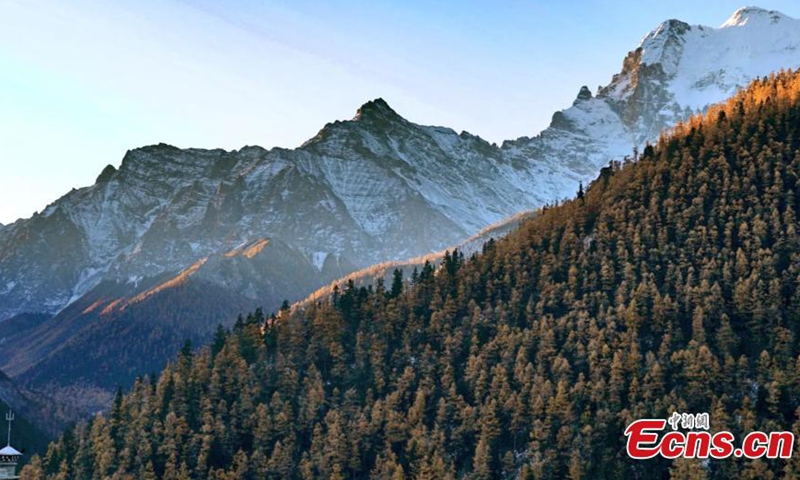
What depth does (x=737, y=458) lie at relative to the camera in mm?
197500

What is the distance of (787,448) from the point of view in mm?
194500

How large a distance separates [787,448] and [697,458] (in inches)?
645

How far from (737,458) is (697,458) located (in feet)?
23.9

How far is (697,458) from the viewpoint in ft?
653

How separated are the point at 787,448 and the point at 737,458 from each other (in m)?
9.21
